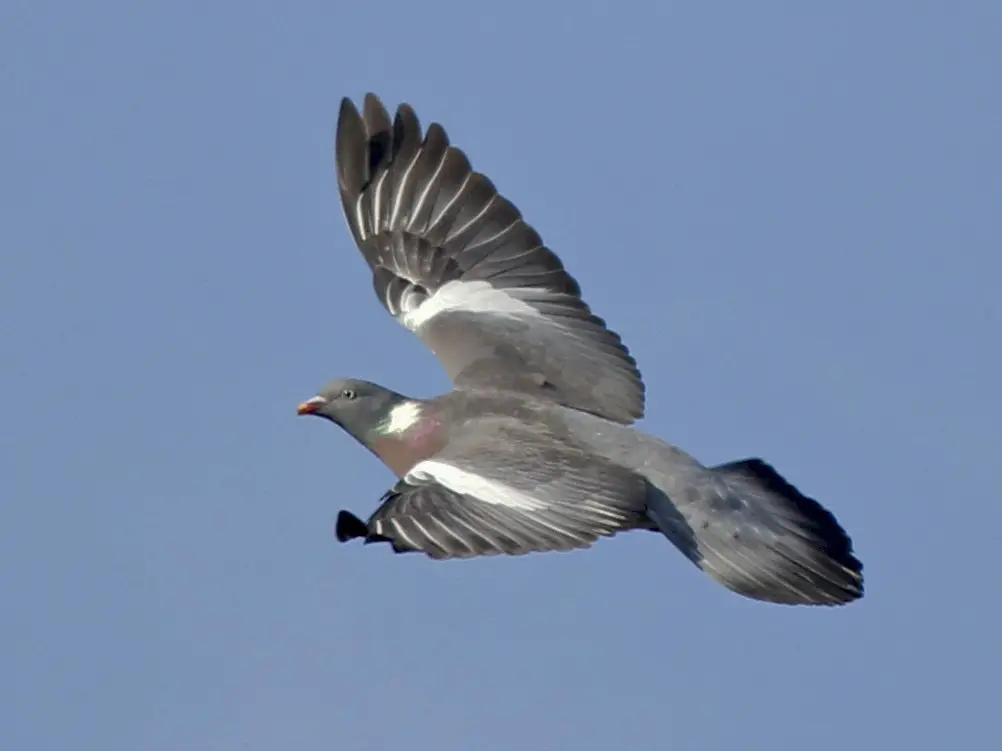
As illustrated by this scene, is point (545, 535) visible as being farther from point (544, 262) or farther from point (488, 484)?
point (544, 262)

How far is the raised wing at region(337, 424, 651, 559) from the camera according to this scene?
1077cm

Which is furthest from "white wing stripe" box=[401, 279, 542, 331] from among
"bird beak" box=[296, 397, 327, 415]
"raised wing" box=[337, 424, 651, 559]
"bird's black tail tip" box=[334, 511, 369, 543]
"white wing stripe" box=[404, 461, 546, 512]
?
"bird's black tail tip" box=[334, 511, 369, 543]

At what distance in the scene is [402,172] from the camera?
1476cm

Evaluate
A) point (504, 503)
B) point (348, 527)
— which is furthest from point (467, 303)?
point (348, 527)

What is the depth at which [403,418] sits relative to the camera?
13367 mm

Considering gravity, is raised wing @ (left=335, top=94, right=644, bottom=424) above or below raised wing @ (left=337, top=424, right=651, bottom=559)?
above

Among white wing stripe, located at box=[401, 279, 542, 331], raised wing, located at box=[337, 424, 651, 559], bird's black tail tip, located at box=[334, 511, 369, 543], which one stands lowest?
bird's black tail tip, located at box=[334, 511, 369, 543]

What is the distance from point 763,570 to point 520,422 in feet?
6.05

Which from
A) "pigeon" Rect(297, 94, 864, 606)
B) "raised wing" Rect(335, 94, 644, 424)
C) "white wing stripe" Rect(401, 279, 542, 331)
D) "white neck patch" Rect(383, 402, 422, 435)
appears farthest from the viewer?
"white wing stripe" Rect(401, 279, 542, 331)

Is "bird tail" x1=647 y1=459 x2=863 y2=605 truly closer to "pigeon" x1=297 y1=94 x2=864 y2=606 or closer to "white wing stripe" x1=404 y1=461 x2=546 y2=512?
"pigeon" x1=297 y1=94 x2=864 y2=606

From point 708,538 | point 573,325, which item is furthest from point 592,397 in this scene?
point 708,538

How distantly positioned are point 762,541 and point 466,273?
3462 mm

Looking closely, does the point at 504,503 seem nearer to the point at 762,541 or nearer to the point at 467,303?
the point at 762,541

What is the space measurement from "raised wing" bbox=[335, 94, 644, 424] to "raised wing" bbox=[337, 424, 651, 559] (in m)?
1.23
